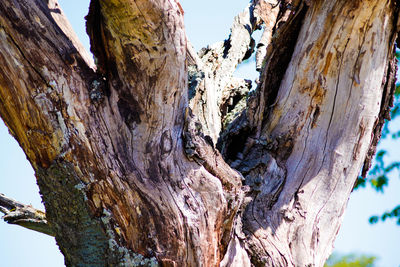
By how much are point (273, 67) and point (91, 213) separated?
1530 millimetres

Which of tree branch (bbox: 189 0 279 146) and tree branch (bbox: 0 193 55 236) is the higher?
tree branch (bbox: 189 0 279 146)

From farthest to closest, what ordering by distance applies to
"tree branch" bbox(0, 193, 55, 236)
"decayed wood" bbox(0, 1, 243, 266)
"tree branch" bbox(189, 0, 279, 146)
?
"tree branch" bbox(0, 193, 55, 236) → "tree branch" bbox(189, 0, 279, 146) → "decayed wood" bbox(0, 1, 243, 266)

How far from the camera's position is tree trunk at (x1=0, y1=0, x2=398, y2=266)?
1841 mm

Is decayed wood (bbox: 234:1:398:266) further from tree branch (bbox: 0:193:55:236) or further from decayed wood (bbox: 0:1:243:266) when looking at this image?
tree branch (bbox: 0:193:55:236)

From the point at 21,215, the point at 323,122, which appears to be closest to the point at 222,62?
the point at 323,122

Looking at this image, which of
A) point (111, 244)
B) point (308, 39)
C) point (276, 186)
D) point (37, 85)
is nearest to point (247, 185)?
point (276, 186)

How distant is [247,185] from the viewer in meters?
2.32

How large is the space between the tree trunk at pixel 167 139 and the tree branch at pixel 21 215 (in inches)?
56.5

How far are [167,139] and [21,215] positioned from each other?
1.88m

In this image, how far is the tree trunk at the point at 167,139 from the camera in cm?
184

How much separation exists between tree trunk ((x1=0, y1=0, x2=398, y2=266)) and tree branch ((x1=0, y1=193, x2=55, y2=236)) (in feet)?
4.71

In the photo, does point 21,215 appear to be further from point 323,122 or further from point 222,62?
point 323,122

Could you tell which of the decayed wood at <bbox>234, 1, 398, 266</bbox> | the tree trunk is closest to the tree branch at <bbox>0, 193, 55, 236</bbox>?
the tree trunk

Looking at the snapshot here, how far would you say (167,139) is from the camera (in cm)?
199
